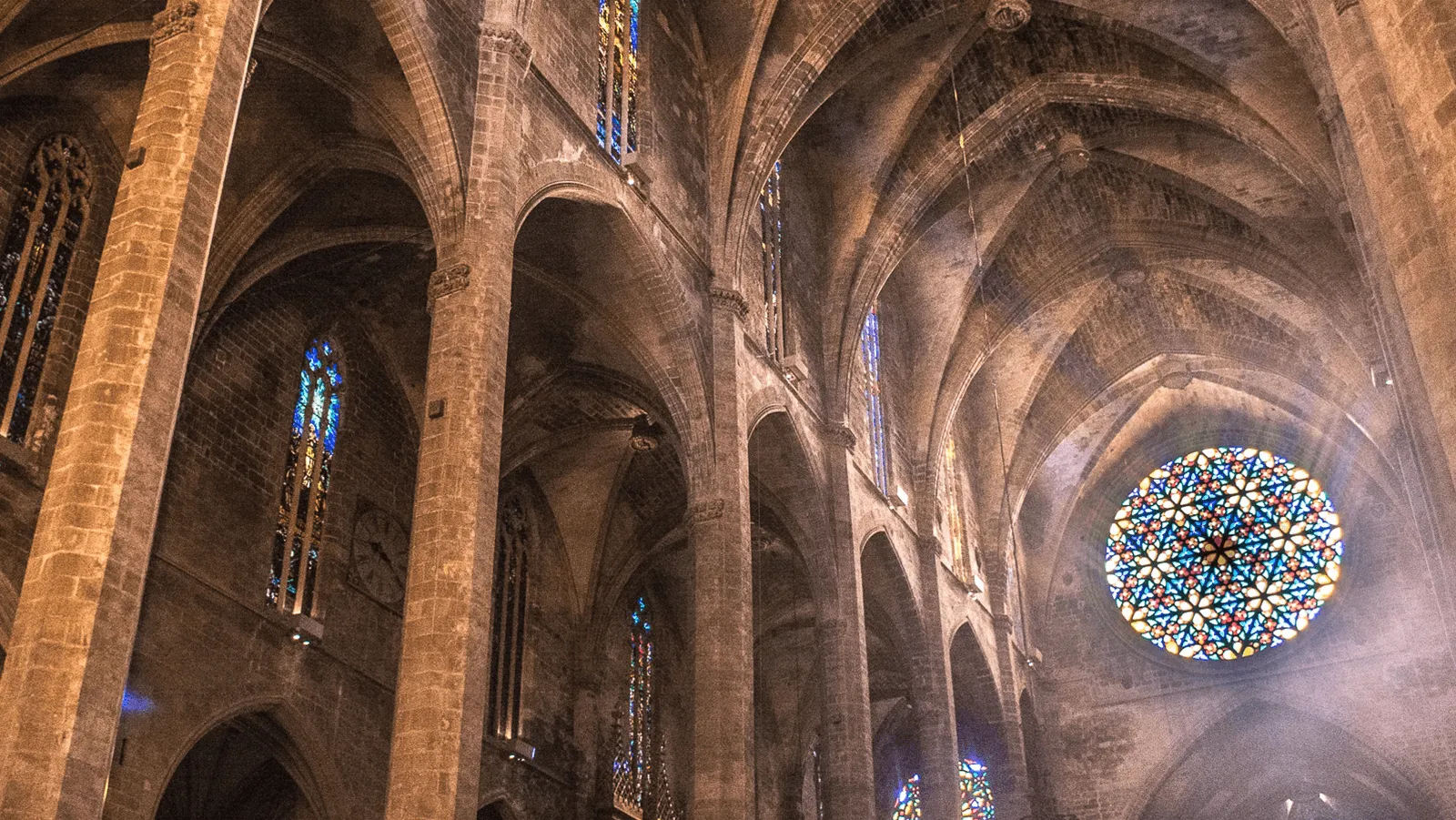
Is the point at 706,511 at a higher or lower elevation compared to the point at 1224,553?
lower

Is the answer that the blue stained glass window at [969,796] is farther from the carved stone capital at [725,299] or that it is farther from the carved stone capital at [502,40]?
the carved stone capital at [502,40]

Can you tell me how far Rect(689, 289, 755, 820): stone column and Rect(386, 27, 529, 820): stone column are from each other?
12.9 ft

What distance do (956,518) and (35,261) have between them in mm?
15951

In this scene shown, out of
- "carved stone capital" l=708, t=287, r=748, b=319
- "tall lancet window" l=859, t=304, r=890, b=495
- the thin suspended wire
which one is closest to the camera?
"carved stone capital" l=708, t=287, r=748, b=319

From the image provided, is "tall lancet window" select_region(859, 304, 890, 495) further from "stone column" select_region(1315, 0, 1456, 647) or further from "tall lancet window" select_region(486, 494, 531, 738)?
"stone column" select_region(1315, 0, 1456, 647)

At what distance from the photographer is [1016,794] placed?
877 inches

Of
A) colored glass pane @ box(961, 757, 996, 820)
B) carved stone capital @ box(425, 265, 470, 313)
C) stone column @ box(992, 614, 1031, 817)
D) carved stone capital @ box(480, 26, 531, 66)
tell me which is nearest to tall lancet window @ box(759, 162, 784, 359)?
carved stone capital @ box(480, 26, 531, 66)

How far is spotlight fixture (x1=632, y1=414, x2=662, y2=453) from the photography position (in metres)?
18.6

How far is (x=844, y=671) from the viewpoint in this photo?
16.7 metres

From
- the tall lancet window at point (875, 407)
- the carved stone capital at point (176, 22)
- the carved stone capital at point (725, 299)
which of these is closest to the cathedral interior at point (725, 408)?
the carved stone capital at point (176, 22)

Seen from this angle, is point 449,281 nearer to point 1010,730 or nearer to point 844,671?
point 844,671

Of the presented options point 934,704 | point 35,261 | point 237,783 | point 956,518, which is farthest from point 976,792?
point 35,261

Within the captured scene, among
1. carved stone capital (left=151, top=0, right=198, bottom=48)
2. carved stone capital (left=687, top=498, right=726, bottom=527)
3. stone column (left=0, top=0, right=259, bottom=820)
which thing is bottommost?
stone column (left=0, top=0, right=259, bottom=820)

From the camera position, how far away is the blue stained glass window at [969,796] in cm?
2616
